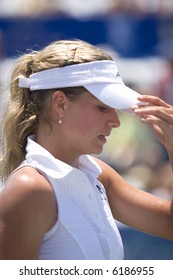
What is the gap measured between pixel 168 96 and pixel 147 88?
8.1 inches

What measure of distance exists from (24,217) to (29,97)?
1.63 ft

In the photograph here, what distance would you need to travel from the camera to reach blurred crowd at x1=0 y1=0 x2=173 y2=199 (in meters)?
5.92

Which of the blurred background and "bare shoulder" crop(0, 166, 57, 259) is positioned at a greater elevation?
"bare shoulder" crop(0, 166, 57, 259)

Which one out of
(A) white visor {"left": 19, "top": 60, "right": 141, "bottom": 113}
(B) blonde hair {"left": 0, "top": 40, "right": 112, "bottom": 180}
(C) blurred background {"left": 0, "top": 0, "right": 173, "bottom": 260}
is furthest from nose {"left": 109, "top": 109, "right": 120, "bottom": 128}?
(C) blurred background {"left": 0, "top": 0, "right": 173, "bottom": 260}

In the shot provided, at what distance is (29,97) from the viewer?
253 centimetres

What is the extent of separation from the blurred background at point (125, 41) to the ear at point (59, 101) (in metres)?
3.42

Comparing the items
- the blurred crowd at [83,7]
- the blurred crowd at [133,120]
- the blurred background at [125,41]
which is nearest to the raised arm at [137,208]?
the blurred crowd at [133,120]

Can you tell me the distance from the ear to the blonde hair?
0.02 meters

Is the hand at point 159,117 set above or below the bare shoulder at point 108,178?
above

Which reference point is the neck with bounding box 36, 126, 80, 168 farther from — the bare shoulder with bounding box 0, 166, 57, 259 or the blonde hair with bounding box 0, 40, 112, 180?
the bare shoulder with bounding box 0, 166, 57, 259

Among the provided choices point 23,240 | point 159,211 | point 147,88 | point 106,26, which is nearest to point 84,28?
Answer: point 106,26

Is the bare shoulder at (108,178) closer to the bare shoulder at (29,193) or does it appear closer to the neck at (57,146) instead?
A: the neck at (57,146)

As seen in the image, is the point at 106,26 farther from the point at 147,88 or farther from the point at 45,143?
the point at 45,143

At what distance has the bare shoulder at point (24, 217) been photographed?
7.25ft
